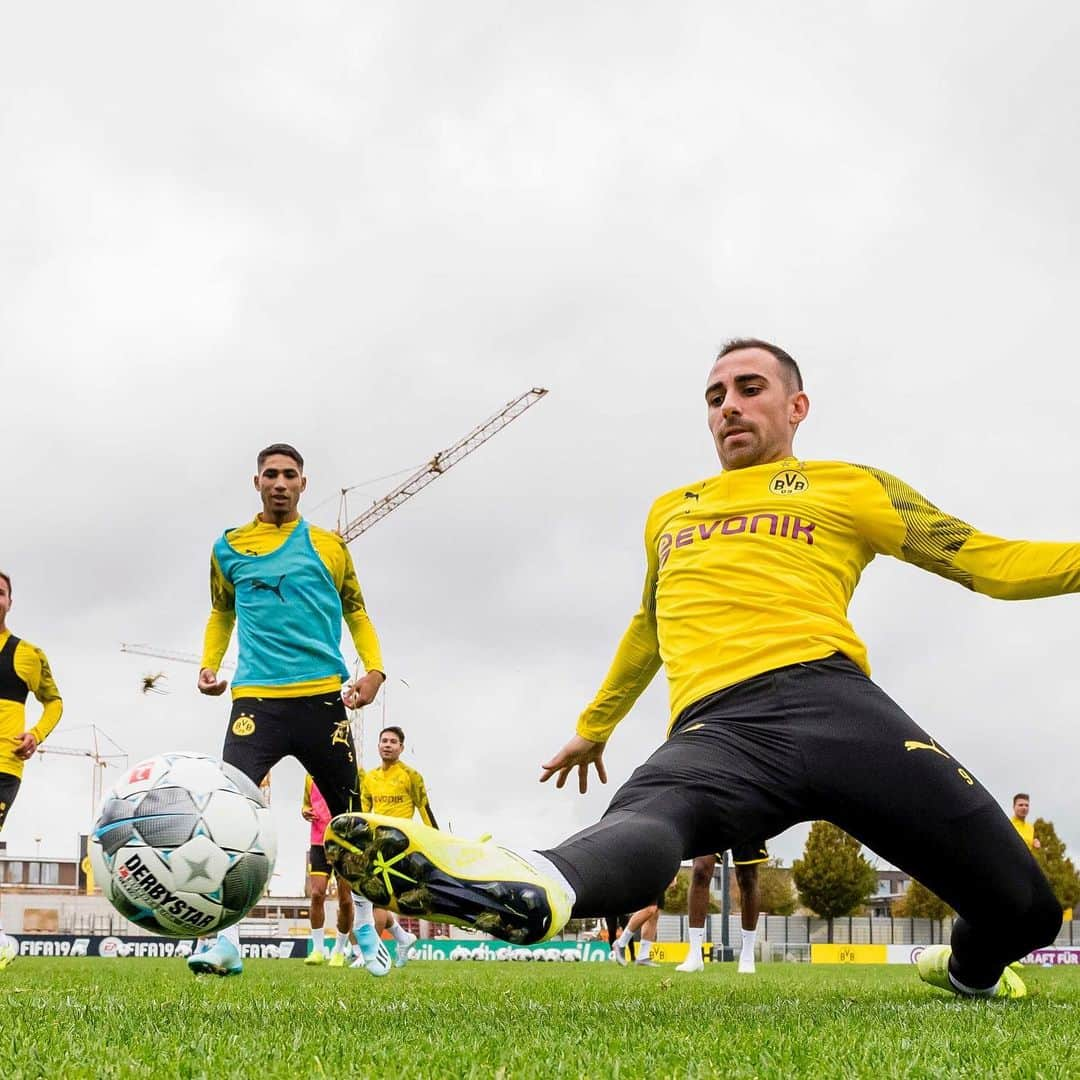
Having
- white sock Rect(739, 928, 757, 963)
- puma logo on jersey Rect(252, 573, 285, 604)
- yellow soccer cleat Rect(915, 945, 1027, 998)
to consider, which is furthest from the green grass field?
white sock Rect(739, 928, 757, 963)

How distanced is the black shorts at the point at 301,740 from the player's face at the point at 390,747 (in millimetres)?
7767

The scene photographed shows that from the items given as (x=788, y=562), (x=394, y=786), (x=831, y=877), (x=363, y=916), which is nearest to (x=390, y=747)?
(x=394, y=786)

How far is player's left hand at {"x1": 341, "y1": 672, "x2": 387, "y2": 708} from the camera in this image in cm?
739

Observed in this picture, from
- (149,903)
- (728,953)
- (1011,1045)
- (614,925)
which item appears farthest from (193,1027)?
(728,953)

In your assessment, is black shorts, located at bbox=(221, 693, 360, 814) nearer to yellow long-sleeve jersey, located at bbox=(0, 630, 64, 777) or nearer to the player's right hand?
the player's right hand

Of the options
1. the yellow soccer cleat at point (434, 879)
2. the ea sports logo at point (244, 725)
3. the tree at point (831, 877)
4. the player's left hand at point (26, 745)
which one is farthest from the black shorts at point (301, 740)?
the tree at point (831, 877)

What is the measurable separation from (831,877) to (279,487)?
5231 centimetres

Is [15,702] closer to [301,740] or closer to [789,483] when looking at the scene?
[301,740]

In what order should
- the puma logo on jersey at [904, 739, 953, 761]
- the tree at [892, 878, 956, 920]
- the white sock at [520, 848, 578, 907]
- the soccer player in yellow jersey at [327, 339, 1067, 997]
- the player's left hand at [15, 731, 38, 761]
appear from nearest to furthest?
the white sock at [520, 848, 578, 907]
the soccer player in yellow jersey at [327, 339, 1067, 997]
the puma logo on jersey at [904, 739, 953, 761]
the player's left hand at [15, 731, 38, 761]
the tree at [892, 878, 956, 920]

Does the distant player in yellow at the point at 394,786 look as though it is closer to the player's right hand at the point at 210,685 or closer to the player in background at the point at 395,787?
the player in background at the point at 395,787

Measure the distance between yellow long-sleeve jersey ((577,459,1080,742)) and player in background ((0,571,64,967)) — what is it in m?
6.87

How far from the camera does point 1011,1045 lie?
11.9 ft

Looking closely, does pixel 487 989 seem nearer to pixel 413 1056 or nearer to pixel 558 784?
pixel 558 784

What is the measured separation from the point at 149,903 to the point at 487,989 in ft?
9.90
